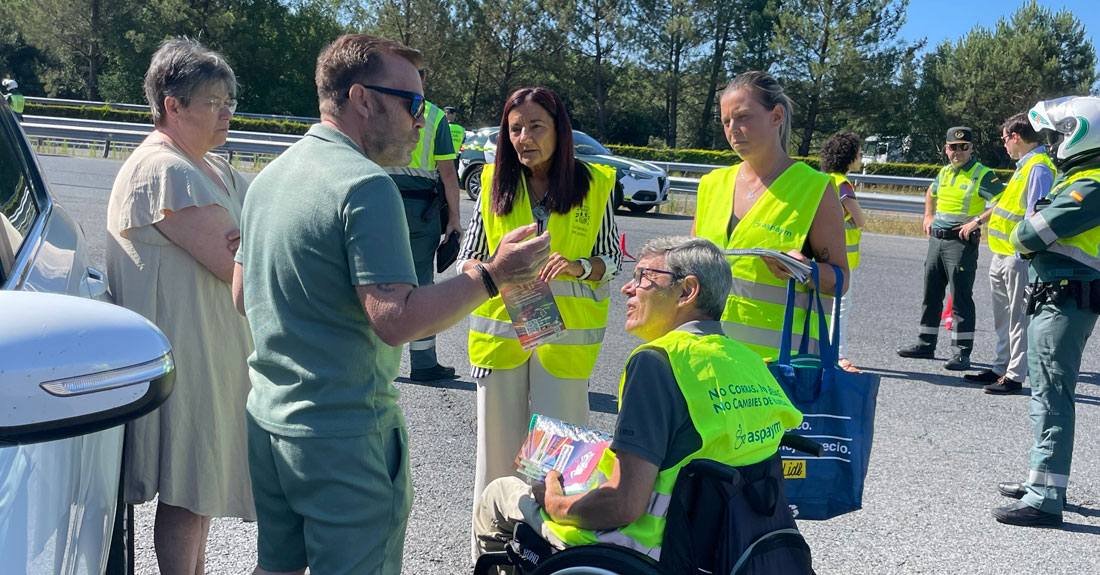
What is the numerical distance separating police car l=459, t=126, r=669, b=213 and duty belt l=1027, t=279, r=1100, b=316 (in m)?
10.9

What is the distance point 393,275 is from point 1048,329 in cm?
349

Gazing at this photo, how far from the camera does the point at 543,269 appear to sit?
3.51m

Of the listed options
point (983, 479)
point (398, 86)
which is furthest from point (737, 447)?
point (983, 479)

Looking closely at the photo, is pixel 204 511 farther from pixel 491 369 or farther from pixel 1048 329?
pixel 1048 329

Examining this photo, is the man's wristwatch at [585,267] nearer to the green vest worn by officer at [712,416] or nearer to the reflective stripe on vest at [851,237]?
the green vest worn by officer at [712,416]

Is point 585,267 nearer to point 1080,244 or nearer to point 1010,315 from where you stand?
point 1080,244

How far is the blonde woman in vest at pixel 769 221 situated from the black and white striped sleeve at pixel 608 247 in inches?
16.1

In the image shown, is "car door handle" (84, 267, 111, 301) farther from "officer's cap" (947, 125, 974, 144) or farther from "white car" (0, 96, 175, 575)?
"officer's cap" (947, 125, 974, 144)

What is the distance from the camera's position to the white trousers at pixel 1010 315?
21.5ft

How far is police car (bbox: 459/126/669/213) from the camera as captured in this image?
16078mm

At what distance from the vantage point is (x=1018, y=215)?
690 centimetres

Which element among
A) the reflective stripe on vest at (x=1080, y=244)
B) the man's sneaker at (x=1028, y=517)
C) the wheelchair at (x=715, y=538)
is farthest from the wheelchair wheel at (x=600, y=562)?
the reflective stripe on vest at (x=1080, y=244)

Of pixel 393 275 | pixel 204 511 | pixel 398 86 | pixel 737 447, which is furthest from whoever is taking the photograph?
pixel 204 511

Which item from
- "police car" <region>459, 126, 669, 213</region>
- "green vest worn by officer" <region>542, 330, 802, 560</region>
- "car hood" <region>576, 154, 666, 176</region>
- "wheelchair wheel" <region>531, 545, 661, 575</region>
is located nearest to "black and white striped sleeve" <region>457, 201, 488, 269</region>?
"green vest worn by officer" <region>542, 330, 802, 560</region>
